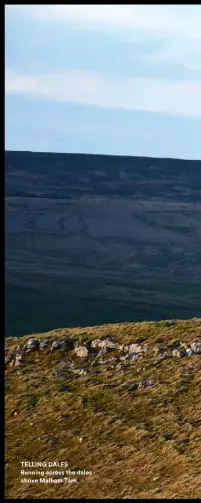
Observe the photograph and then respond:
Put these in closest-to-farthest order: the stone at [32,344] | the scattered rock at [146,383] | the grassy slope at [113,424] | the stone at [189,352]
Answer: the grassy slope at [113,424] → the scattered rock at [146,383] → the stone at [189,352] → the stone at [32,344]

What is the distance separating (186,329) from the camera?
115 feet

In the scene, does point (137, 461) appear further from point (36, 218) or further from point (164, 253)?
point (36, 218)

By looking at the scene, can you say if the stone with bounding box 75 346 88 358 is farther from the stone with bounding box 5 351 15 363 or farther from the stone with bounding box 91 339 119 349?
the stone with bounding box 5 351 15 363

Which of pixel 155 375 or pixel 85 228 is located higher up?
pixel 85 228

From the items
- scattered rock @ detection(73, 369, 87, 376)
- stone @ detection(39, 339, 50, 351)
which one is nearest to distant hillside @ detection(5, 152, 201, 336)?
stone @ detection(39, 339, 50, 351)

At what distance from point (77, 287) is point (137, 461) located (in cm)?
10519

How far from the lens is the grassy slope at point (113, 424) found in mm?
22438

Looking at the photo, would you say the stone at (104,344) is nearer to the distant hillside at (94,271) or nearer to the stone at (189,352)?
the stone at (189,352)

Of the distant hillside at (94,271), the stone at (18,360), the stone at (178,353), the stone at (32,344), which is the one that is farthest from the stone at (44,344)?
the distant hillside at (94,271)

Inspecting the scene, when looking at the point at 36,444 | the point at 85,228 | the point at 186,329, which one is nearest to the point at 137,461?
the point at 36,444

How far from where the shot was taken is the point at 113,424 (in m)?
26.9

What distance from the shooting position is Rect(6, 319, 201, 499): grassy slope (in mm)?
22438
